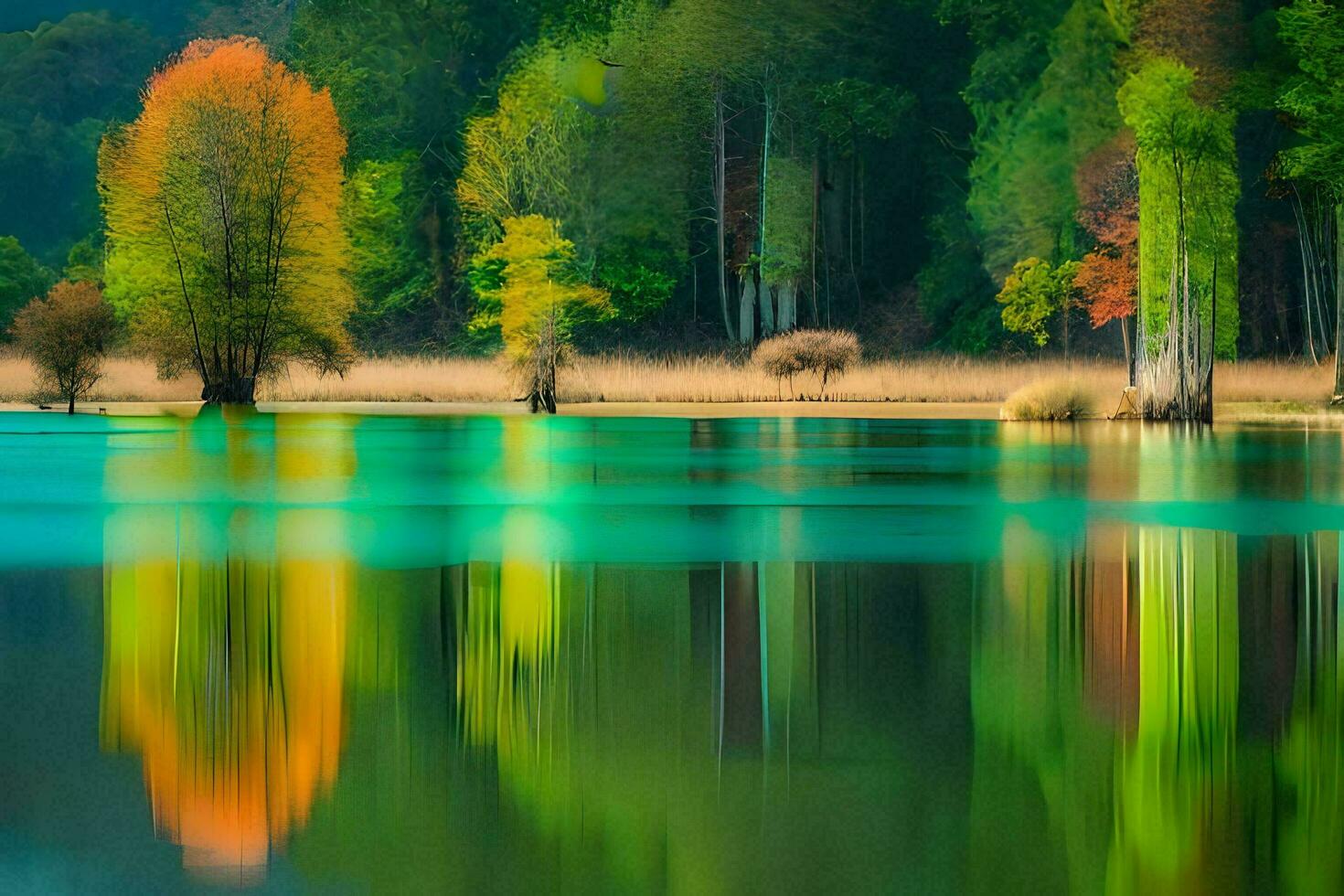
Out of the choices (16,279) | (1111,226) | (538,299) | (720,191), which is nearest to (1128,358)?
(1111,226)

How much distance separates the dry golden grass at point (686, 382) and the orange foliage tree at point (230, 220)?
112 inches

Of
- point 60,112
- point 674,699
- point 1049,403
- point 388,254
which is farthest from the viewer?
point 60,112

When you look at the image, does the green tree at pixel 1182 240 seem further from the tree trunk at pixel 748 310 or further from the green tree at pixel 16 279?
the green tree at pixel 16 279

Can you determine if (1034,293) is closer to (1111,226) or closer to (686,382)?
(1111,226)

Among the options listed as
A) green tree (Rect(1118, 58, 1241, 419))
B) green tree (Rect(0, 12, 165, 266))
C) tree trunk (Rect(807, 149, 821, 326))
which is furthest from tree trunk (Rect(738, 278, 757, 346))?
green tree (Rect(0, 12, 165, 266))

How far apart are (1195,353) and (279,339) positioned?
2406cm

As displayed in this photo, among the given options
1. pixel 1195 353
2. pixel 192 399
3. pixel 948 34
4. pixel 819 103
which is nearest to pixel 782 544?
pixel 1195 353

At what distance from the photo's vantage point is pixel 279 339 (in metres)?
50.6

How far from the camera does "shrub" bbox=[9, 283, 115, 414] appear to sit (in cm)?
4853

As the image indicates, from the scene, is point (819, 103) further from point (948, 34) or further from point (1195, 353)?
point (1195, 353)

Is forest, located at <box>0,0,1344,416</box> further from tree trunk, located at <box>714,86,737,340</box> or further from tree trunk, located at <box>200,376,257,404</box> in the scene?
tree trunk, located at <box>200,376,257,404</box>

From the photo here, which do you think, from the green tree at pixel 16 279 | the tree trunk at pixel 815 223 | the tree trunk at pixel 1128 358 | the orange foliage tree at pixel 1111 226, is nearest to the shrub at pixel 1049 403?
the tree trunk at pixel 1128 358

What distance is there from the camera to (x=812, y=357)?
49.9m

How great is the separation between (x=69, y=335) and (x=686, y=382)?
1525cm
